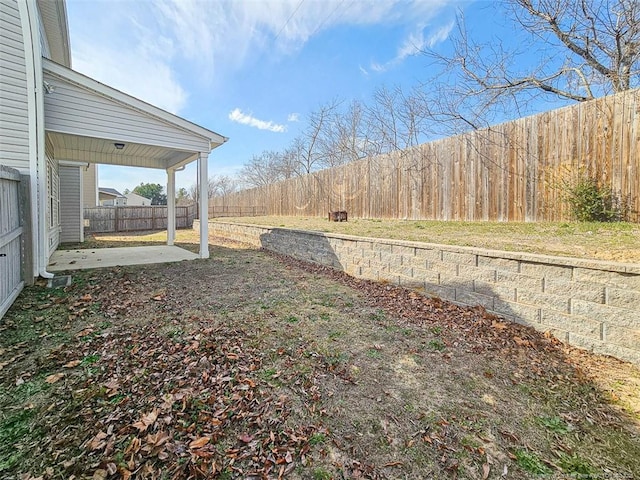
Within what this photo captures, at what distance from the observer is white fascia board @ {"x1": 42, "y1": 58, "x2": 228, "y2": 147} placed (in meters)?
5.18

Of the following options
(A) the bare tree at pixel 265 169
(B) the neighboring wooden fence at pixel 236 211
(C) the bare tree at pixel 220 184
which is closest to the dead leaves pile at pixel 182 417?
(B) the neighboring wooden fence at pixel 236 211

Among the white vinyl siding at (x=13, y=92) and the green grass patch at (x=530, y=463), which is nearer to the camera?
the green grass patch at (x=530, y=463)

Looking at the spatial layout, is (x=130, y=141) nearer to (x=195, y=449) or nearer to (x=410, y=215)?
(x=195, y=449)

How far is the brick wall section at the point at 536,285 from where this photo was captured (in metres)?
2.55

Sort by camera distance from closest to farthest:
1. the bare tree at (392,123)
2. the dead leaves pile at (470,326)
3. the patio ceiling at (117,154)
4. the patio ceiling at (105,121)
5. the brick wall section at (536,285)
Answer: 1. the brick wall section at (536,285)
2. the dead leaves pile at (470,326)
3. the patio ceiling at (105,121)
4. the patio ceiling at (117,154)
5. the bare tree at (392,123)

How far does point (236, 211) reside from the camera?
21.0 m

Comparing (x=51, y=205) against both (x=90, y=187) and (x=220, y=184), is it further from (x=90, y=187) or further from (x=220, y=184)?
(x=220, y=184)

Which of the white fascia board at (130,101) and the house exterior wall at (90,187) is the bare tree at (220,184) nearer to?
the house exterior wall at (90,187)

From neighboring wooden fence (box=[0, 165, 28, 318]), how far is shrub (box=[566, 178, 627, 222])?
787 centimetres

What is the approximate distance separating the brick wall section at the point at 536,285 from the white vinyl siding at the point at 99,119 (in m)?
5.02

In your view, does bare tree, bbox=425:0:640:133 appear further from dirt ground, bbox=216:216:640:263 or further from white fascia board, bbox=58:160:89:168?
white fascia board, bbox=58:160:89:168

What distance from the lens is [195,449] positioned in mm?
1672

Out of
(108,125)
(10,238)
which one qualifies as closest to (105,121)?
(108,125)

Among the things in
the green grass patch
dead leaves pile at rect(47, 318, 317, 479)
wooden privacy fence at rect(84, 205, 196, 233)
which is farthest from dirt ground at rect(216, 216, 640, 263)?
wooden privacy fence at rect(84, 205, 196, 233)
